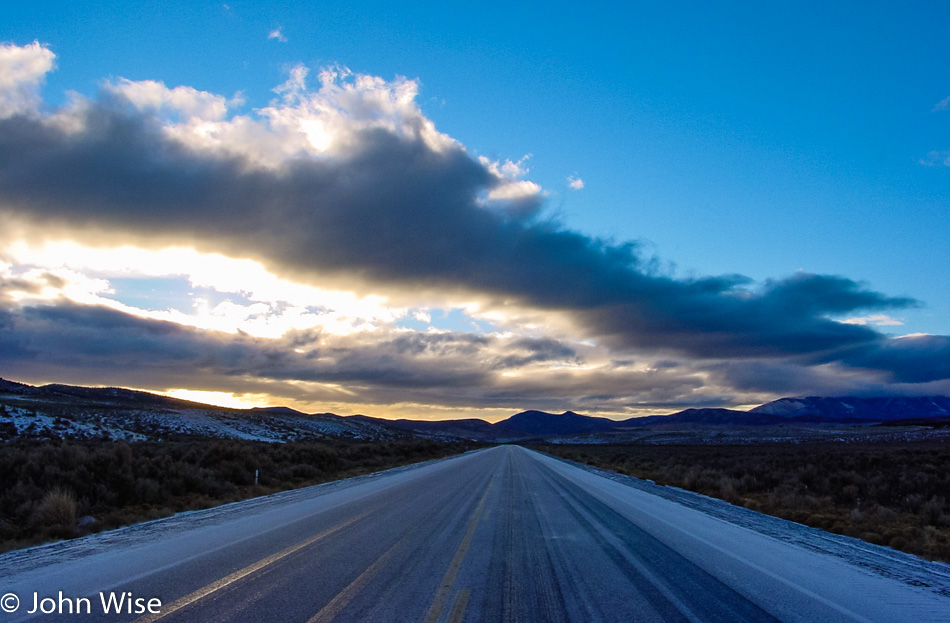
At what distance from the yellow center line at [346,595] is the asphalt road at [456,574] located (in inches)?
1.0

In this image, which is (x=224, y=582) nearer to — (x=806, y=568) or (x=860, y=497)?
(x=806, y=568)

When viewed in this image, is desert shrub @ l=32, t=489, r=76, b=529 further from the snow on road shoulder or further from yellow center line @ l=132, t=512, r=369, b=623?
the snow on road shoulder

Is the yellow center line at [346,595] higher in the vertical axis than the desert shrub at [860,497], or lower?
higher

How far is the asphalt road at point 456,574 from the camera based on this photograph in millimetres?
5223

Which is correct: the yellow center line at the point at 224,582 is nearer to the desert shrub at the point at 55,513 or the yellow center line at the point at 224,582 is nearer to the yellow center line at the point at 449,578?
the yellow center line at the point at 449,578

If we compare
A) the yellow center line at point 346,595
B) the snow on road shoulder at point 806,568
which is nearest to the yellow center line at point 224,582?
the yellow center line at point 346,595

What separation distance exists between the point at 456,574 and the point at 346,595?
151 cm

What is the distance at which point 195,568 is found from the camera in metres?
6.67

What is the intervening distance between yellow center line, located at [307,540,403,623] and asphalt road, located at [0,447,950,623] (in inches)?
1.0

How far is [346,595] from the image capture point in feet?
18.2

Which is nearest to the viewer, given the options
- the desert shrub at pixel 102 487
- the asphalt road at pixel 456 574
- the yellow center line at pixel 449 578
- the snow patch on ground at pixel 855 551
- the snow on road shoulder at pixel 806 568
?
the yellow center line at pixel 449 578

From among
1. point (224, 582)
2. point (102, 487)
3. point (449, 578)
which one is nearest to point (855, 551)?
point (449, 578)

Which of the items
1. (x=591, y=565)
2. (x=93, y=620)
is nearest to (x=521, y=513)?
(x=591, y=565)

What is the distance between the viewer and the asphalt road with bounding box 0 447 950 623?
522cm
